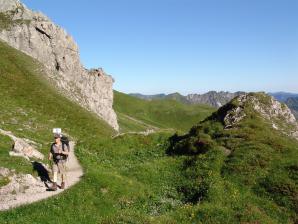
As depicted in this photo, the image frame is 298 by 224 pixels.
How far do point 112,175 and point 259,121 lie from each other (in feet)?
57.5

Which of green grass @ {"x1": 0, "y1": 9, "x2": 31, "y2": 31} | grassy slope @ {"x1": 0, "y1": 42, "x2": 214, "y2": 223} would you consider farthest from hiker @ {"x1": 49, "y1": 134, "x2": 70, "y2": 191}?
green grass @ {"x1": 0, "y1": 9, "x2": 31, "y2": 31}

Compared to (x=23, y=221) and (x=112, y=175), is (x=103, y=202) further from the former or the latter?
(x=23, y=221)

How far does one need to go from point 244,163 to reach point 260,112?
11657mm

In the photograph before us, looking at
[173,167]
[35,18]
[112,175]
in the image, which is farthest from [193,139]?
[35,18]

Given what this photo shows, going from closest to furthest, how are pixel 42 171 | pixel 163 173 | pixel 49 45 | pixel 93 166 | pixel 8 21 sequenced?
pixel 42 171, pixel 163 173, pixel 93 166, pixel 8 21, pixel 49 45

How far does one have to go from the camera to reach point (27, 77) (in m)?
76.8

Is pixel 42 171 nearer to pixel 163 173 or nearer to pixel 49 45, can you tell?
pixel 163 173

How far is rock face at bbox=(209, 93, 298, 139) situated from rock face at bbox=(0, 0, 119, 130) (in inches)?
2037

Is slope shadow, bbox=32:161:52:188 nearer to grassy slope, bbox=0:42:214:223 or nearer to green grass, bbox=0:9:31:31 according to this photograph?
grassy slope, bbox=0:42:214:223

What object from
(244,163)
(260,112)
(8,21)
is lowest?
(244,163)

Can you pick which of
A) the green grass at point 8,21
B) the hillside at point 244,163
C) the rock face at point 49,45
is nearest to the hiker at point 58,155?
the hillside at point 244,163

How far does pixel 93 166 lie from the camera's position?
3691 cm

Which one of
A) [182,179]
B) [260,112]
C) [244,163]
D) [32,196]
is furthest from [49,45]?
[32,196]

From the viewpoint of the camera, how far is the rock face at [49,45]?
92119mm
